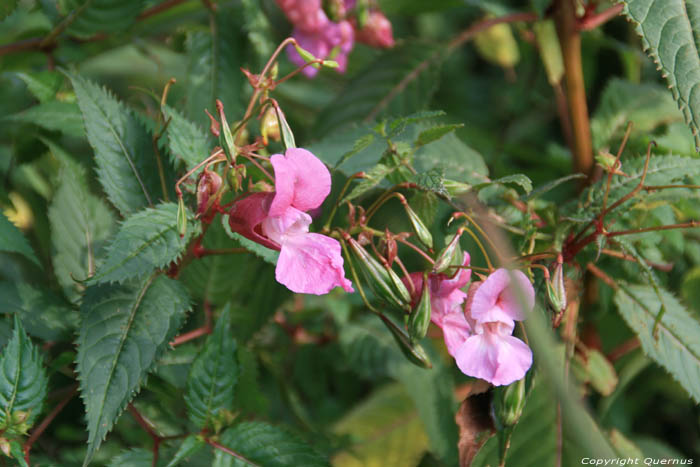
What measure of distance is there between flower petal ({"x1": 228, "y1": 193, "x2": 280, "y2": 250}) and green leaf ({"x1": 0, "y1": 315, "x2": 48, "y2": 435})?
0.24m

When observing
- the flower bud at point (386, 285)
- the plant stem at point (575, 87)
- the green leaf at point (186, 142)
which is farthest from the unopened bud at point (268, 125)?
the plant stem at point (575, 87)

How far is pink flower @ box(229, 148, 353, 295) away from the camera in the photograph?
1.81ft

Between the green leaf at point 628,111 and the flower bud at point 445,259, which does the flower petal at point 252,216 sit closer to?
the flower bud at point 445,259

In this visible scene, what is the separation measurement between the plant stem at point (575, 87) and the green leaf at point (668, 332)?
235 millimetres

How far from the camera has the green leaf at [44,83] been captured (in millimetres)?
887

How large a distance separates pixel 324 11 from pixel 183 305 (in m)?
→ 0.57

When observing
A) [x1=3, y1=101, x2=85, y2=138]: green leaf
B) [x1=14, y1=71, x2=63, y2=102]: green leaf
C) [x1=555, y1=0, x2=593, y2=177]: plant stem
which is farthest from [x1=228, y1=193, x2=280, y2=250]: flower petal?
[x1=555, y1=0, x2=593, y2=177]: plant stem

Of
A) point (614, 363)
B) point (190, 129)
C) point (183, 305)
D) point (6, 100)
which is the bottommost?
point (614, 363)

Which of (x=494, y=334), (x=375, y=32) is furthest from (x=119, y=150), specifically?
(x=375, y=32)

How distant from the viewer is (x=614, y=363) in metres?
1.00

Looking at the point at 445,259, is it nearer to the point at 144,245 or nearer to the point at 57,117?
the point at 144,245

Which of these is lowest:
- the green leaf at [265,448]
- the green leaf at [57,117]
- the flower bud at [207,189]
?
the green leaf at [265,448]

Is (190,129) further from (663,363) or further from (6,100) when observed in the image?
(6,100)

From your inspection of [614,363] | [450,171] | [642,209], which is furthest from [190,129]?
[614,363]
